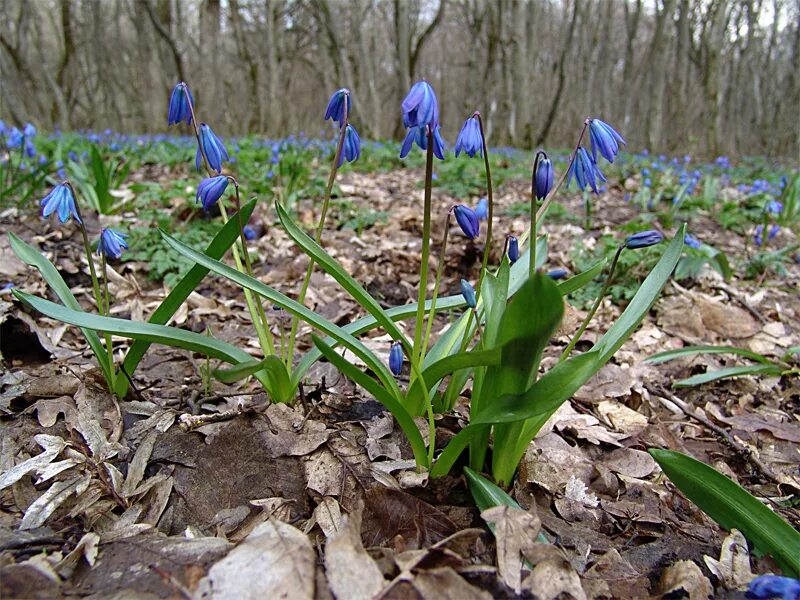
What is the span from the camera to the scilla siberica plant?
3.77 feet

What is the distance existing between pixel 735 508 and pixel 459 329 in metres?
0.82

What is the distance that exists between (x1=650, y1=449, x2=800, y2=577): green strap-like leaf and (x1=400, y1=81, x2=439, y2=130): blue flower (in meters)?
0.91

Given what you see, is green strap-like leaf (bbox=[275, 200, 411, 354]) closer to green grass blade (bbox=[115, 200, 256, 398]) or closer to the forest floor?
green grass blade (bbox=[115, 200, 256, 398])

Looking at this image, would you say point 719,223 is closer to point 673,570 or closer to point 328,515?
point 673,570

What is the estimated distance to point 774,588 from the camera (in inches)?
40.4

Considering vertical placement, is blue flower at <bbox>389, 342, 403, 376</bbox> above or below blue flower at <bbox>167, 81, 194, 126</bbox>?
below

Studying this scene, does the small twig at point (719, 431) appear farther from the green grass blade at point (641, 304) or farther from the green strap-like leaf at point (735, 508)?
the green grass blade at point (641, 304)

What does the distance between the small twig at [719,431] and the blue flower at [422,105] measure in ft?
5.00

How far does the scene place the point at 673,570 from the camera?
1189mm

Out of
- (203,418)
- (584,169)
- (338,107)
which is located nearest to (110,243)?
(203,418)

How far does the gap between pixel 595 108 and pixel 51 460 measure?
21934 millimetres

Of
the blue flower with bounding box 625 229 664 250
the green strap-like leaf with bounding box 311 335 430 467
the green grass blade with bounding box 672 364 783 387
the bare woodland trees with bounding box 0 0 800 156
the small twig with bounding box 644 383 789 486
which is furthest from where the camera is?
the bare woodland trees with bounding box 0 0 800 156

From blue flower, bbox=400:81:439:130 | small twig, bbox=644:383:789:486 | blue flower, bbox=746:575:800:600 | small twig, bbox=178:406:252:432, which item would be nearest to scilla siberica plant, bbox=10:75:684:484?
blue flower, bbox=400:81:439:130

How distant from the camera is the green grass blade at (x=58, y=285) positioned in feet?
5.45
